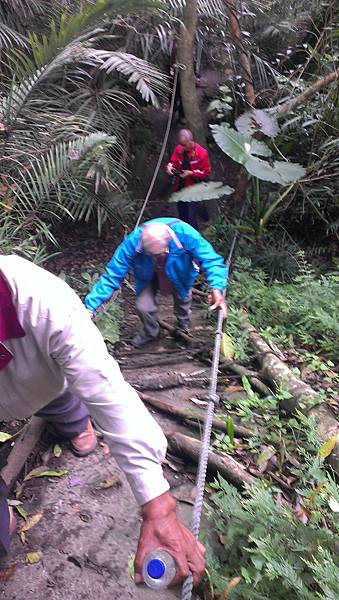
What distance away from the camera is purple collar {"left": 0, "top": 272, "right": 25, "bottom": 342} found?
1364 mm

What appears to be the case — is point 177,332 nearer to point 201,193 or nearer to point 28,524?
point 201,193

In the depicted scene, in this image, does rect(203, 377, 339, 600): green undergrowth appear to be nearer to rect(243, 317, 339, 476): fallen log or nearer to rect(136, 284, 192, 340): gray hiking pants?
rect(243, 317, 339, 476): fallen log

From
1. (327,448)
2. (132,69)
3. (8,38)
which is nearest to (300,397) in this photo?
(327,448)

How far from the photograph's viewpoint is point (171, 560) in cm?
115

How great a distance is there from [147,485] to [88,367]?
0.35m

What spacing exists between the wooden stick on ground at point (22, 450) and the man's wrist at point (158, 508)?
1242mm

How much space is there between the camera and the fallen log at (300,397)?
2.53m

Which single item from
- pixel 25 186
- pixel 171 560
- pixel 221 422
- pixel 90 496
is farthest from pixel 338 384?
pixel 25 186

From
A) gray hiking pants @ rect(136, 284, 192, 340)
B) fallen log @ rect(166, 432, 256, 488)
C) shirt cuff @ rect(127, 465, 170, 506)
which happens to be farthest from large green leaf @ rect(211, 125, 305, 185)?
shirt cuff @ rect(127, 465, 170, 506)

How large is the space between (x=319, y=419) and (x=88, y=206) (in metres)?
3.50

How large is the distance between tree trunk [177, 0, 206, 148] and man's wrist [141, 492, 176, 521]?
6.05 m

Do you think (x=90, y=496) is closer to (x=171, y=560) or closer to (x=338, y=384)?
(x=171, y=560)

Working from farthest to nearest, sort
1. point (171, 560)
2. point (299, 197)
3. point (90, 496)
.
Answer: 1. point (299, 197)
2. point (90, 496)
3. point (171, 560)

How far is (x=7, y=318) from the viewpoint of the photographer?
1401 millimetres
